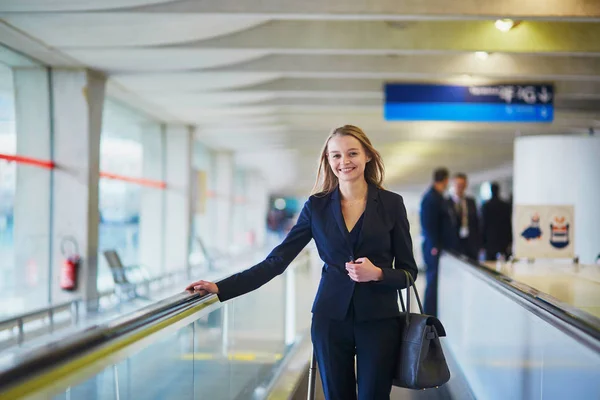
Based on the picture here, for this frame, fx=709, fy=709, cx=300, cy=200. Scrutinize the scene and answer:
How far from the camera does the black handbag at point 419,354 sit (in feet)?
9.10

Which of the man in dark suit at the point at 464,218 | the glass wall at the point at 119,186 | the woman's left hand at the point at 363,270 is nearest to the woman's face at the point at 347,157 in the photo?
the woman's left hand at the point at 363,270

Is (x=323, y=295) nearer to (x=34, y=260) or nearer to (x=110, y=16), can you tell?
(x=110, y=16)

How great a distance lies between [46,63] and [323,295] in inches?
320

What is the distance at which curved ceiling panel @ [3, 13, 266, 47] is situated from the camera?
7566 mm

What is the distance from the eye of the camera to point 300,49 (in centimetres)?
892

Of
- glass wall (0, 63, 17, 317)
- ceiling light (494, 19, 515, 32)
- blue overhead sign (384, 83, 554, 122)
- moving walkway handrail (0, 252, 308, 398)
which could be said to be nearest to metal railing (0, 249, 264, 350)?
glass wall (0, 63, 17, 317)

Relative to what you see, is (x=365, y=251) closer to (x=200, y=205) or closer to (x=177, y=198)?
(x=177, y=198)

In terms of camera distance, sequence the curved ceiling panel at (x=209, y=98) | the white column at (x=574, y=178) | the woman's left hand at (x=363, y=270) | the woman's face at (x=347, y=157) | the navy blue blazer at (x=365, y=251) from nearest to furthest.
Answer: the woman's left hand at (x=363, y=270)
the navy blue blazer at (x=365, y=251)
the woman's face at (x=347, y=157)
the white column at (x=574, y=178)
the curved ceiling panel at (x=209, y=98)

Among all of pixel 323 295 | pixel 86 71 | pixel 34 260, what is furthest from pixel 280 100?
pixel 323 295

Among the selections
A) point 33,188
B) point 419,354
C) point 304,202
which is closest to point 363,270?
point 419,354

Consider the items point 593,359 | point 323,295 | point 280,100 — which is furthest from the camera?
point 280,100

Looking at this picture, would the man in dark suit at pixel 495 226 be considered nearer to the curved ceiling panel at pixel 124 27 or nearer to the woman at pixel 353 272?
the curved ceiling panel at pixel 124 27

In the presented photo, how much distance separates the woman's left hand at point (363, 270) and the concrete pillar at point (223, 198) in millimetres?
22838

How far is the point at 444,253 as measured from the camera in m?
8.26
